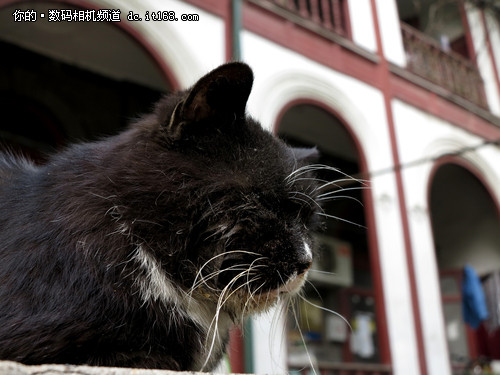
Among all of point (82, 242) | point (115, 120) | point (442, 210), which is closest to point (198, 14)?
point (115, 120)

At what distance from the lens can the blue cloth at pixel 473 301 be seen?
7.27 meters

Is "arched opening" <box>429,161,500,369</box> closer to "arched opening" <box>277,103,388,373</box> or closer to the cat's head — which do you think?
"arched opening" <box>277,103,388,373</box>

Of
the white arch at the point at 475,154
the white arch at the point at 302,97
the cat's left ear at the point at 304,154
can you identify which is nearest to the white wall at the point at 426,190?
the white arch at the point at 475,154

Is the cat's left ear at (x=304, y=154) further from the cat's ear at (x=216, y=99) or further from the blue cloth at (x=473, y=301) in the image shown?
the blue cloth at (x=473, y=301)

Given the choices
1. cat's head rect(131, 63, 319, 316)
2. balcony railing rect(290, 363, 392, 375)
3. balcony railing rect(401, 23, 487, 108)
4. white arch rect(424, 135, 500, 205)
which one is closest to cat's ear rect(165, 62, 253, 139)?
cat's head rect(131, 63, 319, 316)

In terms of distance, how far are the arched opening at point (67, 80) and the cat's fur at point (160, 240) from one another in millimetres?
3738

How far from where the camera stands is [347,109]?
6641 mm

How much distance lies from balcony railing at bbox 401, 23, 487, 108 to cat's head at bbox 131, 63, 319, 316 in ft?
23.1

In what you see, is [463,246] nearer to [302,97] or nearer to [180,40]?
[302,97]

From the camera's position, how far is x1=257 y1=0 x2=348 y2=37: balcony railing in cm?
623

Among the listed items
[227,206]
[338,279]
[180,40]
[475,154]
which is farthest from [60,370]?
[475,154]

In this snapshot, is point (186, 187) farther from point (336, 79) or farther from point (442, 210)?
point (442, 210)

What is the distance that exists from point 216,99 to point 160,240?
35 cm

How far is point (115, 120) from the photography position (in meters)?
6.43
